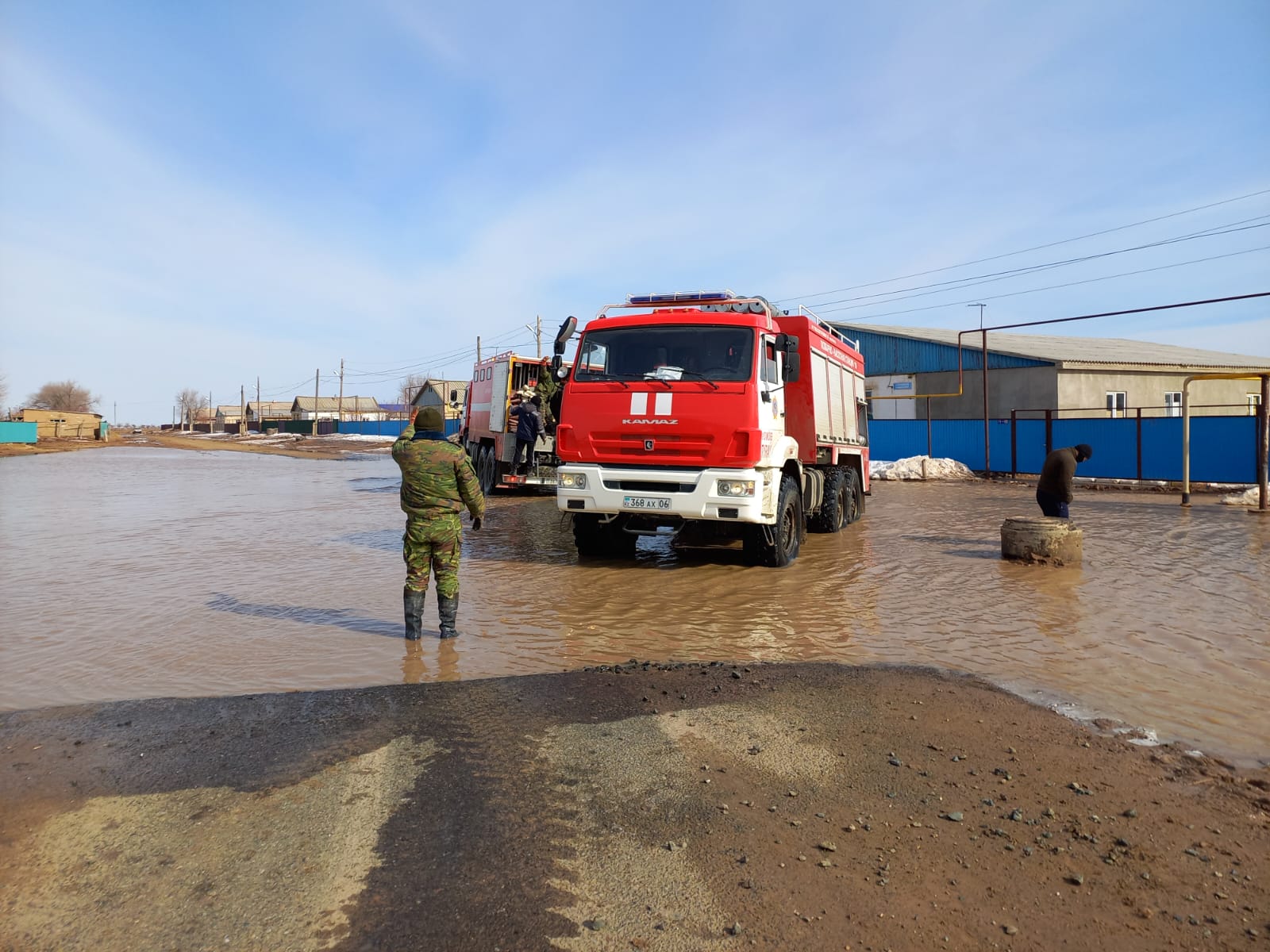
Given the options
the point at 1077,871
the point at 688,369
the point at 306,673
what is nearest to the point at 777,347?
the point at 688,369

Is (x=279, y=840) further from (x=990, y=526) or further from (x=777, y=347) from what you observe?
(x=990, y=526)

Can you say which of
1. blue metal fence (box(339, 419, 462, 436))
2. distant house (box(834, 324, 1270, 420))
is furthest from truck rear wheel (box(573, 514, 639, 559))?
blue metal fence (box(339, 419, 462, 436))

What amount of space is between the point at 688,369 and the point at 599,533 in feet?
7.98

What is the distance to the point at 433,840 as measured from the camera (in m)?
3.23

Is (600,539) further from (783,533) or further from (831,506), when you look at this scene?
(831,506)

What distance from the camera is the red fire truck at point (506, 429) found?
17844 mm

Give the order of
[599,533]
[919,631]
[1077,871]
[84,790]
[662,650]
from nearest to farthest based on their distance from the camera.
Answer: [1077,871] < [84,790] < [662,650] < [919,631] < [599,533]

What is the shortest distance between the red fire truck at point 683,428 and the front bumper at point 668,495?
1 cm

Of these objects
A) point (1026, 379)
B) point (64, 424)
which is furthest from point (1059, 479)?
point (64, 424)

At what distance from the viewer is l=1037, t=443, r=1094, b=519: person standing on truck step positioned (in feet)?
36.5

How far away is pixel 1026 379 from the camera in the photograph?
103ft

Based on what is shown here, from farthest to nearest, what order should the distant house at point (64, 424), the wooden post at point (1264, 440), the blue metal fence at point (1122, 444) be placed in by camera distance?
the distant house at point (64, 424) → the blue metal fence at point (1122, 444) → the wooden post at point (1264, 440)

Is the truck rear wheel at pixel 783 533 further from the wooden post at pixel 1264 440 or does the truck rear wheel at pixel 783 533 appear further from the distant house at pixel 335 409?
the distant house at pixel 335 409

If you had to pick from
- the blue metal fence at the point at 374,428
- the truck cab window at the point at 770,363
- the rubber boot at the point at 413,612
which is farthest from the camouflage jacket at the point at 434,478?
the blue metal fence at the point at 374,428
